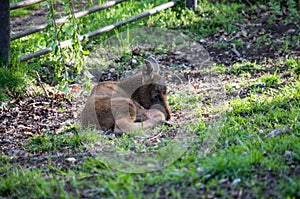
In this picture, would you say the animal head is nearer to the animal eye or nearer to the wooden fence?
the animal eye

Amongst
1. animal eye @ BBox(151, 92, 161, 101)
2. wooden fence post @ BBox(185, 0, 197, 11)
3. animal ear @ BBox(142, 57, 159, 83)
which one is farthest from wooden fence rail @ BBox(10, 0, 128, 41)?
animal eye @ BBox(151, 92, 161, 101)

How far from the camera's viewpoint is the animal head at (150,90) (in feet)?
22.5

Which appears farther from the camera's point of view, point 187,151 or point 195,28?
point 195,28

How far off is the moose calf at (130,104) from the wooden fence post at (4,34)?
1932mm

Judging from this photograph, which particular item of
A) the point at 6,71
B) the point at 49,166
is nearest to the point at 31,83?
the point at 6,71

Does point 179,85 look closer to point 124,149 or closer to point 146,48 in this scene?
point 146,48

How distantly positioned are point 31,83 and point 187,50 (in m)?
3.04

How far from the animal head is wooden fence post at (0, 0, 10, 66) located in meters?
2.26

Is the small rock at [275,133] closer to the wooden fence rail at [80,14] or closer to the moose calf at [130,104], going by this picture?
the moose calf at [130,104]

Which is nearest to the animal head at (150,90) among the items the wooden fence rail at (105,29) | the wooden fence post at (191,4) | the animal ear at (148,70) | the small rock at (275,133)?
the animal ear at (148,70)

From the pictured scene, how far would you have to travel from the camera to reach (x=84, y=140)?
238 inches

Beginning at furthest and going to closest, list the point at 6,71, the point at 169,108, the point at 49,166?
1. the point at 6,71
2. the point at 169,108
3. the point at 49,166

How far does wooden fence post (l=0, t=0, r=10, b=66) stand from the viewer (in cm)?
790

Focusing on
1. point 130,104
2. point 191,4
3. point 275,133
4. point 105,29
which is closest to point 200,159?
point 275,133
